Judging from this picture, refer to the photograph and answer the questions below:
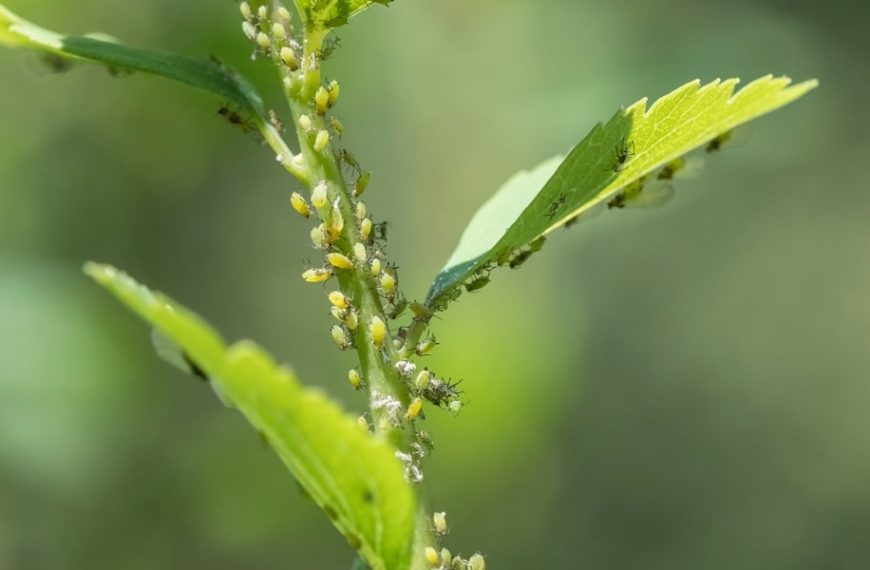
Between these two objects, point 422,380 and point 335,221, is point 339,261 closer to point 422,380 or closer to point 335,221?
point 335,221

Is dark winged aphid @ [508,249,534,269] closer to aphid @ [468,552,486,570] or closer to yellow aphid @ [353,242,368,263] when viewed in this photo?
yellow aphid @ [353,242,368,263]

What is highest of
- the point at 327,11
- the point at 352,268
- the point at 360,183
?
the point at 327,11

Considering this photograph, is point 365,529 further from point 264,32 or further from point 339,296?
point 264,32

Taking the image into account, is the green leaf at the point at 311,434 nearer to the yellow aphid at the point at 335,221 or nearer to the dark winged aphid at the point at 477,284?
the yellow aphid at the point at 335,221

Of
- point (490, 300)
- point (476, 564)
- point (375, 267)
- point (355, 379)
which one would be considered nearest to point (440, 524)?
point (476, 564)

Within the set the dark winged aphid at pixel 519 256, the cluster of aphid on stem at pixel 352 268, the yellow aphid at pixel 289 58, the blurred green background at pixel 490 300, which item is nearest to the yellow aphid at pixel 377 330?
the cluster of aphid on stem at pixel 352 268

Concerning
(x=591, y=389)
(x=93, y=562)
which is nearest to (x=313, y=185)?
(x=93, y=562)

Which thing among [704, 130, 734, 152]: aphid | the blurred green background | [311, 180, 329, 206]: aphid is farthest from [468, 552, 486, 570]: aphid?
the blurred green background
